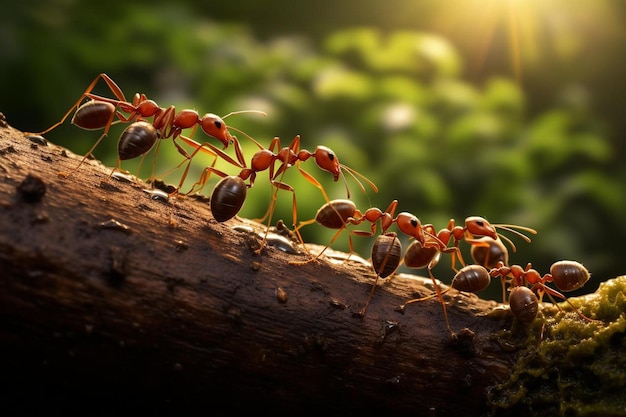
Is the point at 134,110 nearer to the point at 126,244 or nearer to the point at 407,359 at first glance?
the point at 126,244

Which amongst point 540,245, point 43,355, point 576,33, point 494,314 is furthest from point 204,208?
point 576,33

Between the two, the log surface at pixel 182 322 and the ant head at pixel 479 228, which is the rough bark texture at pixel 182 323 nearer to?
the log surface at pixel 182 322

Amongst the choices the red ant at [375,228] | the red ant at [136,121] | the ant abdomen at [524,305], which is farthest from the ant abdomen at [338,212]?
the ant abdomen at [524,305]

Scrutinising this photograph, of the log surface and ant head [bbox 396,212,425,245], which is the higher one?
ant head [bbox 396,212,425,245]

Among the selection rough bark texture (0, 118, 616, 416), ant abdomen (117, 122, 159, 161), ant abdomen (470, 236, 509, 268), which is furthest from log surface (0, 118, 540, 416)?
ant abdomen (470, 236, 509, 268)

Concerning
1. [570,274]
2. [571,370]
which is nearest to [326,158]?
[570,274]

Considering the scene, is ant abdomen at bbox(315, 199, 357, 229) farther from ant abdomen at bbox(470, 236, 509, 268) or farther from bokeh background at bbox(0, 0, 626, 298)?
bokeh background at bbox(0, 0, 626, 298)

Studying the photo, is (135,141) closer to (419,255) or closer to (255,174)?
(255,174)
